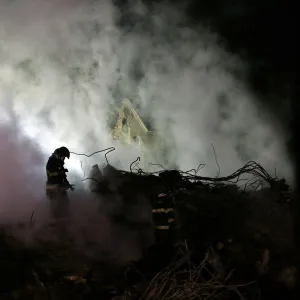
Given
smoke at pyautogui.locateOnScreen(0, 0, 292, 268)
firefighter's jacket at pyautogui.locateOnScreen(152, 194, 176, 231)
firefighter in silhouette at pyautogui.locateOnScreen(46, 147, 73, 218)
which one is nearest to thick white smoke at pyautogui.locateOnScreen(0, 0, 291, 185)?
smoke at pyautogui.locateOnScreen(0, 0, 292, 268)

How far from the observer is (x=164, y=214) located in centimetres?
252

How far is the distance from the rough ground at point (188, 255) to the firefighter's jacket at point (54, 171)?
293mm

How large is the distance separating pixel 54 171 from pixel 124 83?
115cm

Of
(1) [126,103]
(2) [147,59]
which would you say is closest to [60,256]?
(1) [126,103]

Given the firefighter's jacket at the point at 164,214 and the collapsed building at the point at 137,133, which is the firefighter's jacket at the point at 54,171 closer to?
the collapsed building at the point at 137,133

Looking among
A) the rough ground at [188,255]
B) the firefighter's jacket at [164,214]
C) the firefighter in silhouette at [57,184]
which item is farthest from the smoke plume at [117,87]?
the firefighter's jacket at [164,214]

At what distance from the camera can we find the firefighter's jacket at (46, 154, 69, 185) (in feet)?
9.19

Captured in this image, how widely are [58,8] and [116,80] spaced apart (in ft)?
2.73

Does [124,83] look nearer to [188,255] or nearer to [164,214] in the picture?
[164,214]

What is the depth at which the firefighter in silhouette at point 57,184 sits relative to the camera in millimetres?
2801

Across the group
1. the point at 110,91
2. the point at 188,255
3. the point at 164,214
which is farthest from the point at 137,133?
the point at 188,255

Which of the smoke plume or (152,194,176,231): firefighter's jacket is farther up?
the smoke plume

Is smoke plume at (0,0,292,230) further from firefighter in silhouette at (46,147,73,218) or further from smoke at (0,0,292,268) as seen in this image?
firefighter in silhouette at (46,147,73,218)

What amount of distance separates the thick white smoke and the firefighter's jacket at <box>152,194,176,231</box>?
763 mm
